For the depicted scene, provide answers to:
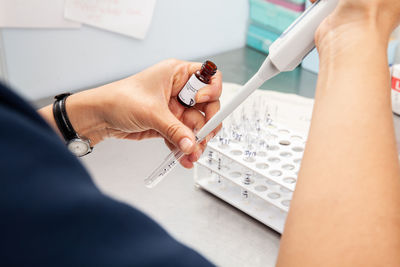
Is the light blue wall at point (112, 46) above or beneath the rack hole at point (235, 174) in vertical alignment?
above

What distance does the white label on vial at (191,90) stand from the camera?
691 mm

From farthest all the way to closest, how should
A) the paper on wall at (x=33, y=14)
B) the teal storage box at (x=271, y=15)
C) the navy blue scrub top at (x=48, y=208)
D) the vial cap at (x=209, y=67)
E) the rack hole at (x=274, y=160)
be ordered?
1. the teal storage box at (x=271, y=15)
2. the paper on wall at (x=33, y=14)
3. the rack hole at (x=274, y=160)
4. the vial cap at (x=209, y=67)
5. the navy blue scrub top at (x=48, y=208)

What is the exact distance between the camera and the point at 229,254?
79 cm

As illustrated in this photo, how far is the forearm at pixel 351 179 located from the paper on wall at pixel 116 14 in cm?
94

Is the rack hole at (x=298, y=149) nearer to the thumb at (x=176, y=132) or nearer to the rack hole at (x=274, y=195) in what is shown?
the rack hole at (x=274, y=195)

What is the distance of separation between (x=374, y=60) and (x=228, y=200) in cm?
53

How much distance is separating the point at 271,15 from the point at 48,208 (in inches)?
53.7

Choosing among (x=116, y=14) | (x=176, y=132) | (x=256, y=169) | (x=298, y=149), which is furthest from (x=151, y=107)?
(x=116, y=14)

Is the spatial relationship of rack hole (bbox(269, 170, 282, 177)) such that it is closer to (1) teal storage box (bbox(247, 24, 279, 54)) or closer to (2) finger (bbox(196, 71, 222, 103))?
(2) finger (bbox(196, 71, 222, 103))

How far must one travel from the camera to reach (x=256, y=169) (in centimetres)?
84

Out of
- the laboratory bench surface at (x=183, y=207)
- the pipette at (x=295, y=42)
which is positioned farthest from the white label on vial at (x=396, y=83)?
the pipette at (x=295, y=42)

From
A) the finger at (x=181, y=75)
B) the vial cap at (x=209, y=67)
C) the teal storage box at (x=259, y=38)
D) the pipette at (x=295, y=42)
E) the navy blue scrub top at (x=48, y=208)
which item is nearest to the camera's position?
the navy blue scrub top at (x=48, y=208)

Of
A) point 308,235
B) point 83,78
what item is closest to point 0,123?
point 308,235

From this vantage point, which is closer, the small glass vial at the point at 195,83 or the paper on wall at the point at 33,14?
the small glass vial at the point at 195,83
